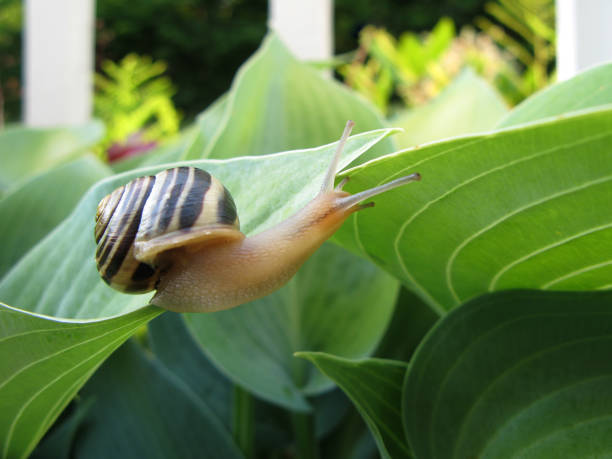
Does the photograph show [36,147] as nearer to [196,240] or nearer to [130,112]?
[196,240]

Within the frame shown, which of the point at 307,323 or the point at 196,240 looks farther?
the point at 307,323

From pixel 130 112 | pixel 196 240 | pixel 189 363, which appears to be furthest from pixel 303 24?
pixel 196 240

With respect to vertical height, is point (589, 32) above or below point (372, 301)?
above

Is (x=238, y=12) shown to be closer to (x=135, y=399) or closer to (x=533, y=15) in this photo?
(x=533, y=15)

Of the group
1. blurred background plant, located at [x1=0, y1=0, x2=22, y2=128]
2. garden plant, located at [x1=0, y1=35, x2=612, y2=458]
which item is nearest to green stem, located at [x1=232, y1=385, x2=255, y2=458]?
garden plant, located at [x1=0, y1=35, x2=612, y2=458]

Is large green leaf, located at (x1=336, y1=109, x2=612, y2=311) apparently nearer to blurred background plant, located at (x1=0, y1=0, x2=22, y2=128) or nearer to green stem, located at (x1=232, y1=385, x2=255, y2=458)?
green stem, located at (x1=232, y1=385, x2=255, y2=458)

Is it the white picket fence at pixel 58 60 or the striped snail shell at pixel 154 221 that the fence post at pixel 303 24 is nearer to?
the white picket fence at pixel 58 60

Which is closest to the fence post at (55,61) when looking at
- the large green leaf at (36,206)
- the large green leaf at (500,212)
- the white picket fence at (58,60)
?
the white picket fence at (58,60)
